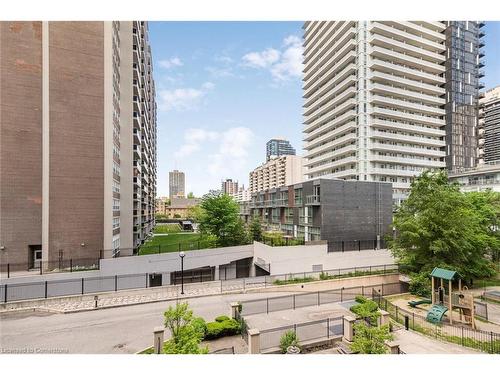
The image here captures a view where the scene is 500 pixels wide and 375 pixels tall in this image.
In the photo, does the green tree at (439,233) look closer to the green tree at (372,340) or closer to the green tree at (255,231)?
the green tree at (255,231)

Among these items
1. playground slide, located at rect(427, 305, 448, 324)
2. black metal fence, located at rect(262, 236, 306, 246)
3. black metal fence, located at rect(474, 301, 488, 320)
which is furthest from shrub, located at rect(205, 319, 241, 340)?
A: black metal fence, located at rect(474, 301, 488, 320)

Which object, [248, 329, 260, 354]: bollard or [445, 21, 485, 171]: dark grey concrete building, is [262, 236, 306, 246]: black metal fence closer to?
[248, 329, 260, 354]: bollard

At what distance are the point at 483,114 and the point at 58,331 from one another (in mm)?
89647

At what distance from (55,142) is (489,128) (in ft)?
287

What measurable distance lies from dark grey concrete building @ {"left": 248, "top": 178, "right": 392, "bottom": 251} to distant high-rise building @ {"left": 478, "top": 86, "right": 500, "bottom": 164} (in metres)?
55.0

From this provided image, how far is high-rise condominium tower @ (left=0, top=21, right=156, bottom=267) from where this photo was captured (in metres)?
21.7

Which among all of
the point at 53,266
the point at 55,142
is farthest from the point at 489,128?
the point at 53,266

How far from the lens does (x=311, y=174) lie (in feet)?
205

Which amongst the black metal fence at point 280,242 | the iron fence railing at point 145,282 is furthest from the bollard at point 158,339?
the black metal fence at point 280,242

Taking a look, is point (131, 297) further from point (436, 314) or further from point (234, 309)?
point (436, 314)

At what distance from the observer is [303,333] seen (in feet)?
42.1

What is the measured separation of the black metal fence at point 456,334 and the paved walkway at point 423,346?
0.53 meters
